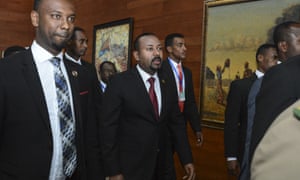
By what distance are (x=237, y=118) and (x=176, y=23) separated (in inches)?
95.0

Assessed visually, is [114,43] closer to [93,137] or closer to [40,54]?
[93,137]

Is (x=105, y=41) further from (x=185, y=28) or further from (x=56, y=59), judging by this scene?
(x=56, y=59)

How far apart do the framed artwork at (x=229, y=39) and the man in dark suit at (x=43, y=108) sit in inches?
106

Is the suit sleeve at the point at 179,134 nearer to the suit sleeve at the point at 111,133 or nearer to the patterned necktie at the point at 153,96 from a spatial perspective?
the patterned necktie at the point at 153,96

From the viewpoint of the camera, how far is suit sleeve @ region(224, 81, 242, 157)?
355cm

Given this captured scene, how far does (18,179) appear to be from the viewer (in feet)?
6.15

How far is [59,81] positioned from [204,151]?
335 centimetres

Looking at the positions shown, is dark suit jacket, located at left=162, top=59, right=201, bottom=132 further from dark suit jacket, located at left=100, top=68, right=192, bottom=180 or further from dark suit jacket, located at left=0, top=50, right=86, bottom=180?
dark suit jacket, located at left=0, top=50, right=86, bottom=180

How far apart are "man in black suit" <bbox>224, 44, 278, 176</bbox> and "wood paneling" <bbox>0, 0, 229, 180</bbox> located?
1.16 metres

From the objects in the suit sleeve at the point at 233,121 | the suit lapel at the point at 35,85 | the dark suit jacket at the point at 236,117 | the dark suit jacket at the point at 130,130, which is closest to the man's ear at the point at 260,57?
the dark suit jacket at the point at 236,117

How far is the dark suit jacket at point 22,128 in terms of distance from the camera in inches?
73.6

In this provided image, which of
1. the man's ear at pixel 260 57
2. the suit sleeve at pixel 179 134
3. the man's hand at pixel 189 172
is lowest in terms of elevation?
the man's hand at pixel 189 172

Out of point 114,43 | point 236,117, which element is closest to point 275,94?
point 236,117

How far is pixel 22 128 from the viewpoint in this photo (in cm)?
188
